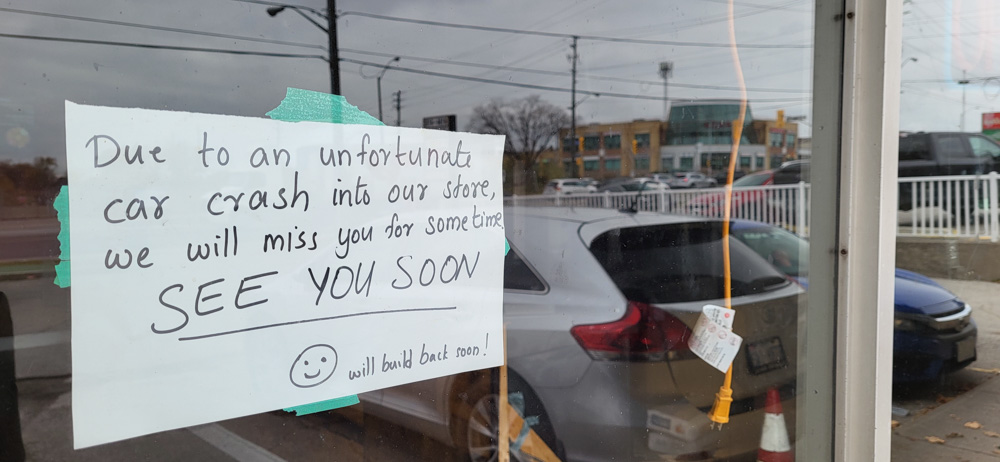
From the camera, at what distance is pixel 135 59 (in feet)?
4.19

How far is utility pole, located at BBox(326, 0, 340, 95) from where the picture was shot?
152 centimetres

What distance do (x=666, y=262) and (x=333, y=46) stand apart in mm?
1383

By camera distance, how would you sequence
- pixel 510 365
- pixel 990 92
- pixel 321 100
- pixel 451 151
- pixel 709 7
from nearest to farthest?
1. pixel 321 100
2. pixel 451 151
3. pixel 510 365
4. pixel 709 7
5. pixel 990 92

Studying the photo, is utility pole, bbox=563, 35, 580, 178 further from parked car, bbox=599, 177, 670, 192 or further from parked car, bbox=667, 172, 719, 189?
parked car, bbox=667, 172, 719, 189

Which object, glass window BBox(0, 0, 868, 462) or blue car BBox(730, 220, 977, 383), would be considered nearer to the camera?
glass window BBox(0, 0, 868, 462)

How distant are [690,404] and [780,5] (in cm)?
149

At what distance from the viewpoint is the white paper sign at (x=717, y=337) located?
7.87 feet

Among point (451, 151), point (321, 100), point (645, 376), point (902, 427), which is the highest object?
point (321, 100)

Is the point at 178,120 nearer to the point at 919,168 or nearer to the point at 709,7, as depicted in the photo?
the point at 709,7

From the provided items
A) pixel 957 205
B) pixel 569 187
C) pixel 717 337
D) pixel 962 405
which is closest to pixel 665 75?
pixel 569 187

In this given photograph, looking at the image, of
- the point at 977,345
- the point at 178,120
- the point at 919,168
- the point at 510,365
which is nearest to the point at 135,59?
the point at 178,120

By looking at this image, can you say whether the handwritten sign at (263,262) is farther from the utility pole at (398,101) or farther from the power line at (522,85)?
the power line at (522,85)

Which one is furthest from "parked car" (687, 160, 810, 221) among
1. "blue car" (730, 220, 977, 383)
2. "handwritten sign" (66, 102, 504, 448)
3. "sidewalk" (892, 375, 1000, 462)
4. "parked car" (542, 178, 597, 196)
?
"sidewalk" (892, 375, 1000, 462)

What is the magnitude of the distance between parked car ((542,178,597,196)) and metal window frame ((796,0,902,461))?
73cm
